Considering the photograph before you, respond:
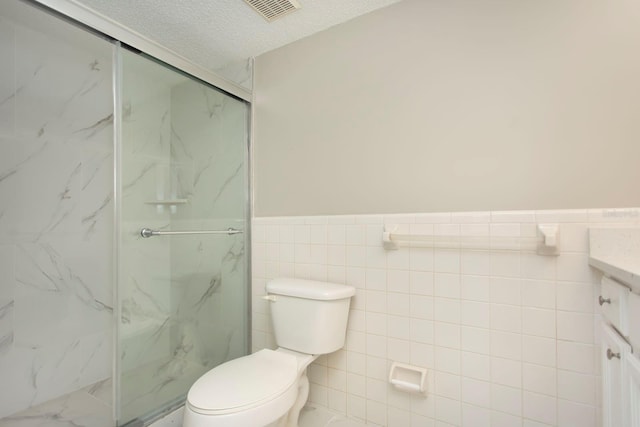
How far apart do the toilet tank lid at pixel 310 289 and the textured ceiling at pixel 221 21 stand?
136cm

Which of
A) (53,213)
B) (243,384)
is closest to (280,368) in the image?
(243,384)

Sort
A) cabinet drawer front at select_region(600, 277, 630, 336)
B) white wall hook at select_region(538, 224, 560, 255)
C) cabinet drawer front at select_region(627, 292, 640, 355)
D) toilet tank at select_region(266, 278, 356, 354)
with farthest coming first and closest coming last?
1. toilet tank at select_region(266, 278, 356, 354)
2. white wall hook at select_region(538, 224, 560, 255)
3. cabinet drawer front at select_region(600, 277, 630, 336)
4. cabinet drawer front at select_region(627, 292, 640, 355)

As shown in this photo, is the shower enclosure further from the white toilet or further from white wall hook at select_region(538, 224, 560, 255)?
white wall hook at select_region(538, 224, 560, 255)

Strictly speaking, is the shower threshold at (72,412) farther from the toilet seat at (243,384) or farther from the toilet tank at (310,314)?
the toilet tank at (310,314)

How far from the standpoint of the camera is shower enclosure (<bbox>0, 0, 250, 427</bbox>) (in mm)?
1488

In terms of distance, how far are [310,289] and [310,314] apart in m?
0.11

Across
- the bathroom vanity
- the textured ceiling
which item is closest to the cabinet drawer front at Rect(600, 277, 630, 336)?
the bathroom vanity

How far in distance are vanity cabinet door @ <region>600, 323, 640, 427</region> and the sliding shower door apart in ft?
5.48

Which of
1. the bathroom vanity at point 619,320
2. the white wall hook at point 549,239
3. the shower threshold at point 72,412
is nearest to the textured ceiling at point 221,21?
the white wall hook at point 549,239

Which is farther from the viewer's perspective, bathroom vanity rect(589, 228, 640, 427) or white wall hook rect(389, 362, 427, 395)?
white wall hook rect(389, 362, 427, 395)

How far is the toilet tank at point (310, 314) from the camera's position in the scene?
145 cm

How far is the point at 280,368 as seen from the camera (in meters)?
1.34

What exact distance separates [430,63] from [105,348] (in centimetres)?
220

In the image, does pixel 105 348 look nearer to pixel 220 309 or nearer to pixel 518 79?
pixel 220 309
